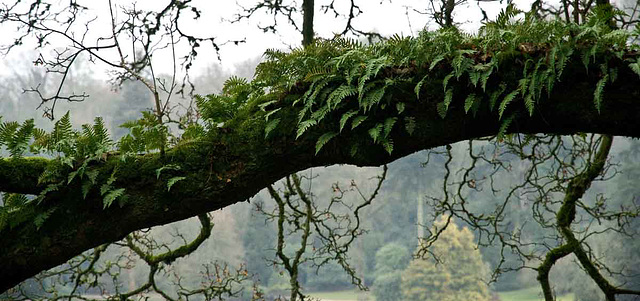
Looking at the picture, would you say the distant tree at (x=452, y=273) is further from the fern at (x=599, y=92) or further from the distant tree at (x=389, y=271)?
the fern at (x=599, y=92)

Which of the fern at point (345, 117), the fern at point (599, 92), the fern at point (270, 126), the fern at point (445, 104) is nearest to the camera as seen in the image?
the fern at point (599, 92)

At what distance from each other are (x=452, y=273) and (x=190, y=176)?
93.6 feet

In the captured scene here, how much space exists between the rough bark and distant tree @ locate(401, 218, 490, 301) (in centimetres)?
2713

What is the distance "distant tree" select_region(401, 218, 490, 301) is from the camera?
30094 millimetres

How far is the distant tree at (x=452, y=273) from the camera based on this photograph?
1185 inches

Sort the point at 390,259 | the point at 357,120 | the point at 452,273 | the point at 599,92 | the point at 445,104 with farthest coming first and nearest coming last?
the point at 390,259
the point at 452,273
the point at 357,120
the point at 445,104
the point at 599,92

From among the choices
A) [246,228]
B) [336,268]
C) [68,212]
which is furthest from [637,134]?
[336,268]

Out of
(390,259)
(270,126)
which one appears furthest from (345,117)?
(390,259)

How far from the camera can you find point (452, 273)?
3052cm

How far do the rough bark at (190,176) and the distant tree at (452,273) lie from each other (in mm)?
27133

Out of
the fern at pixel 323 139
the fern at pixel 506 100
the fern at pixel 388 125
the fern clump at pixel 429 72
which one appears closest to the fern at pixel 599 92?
the fern clump at pixel 429 72

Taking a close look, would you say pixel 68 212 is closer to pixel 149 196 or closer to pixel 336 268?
pixel 149 196

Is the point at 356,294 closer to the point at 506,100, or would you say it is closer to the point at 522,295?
the point at 522,295

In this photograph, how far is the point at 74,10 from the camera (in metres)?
6.55
